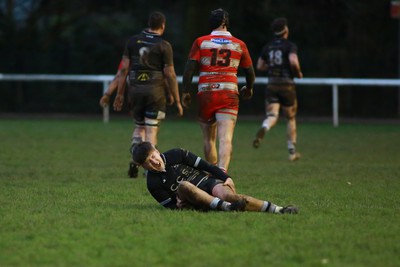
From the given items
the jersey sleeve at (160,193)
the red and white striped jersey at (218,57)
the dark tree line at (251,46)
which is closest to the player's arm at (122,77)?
the red and white striped jersey at (218,57)

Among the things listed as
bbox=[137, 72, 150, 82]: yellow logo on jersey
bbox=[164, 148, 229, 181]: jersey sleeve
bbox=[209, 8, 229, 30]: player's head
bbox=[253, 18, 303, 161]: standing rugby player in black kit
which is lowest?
bbox=[253, 18, 303, 161]: standing rugby player in black kit

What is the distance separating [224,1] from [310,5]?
347 cm

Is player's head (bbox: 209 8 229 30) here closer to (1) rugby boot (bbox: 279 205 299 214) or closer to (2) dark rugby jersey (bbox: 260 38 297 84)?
(1) rugby boot (bbox: 279 205 299 214)

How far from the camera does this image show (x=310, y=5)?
33.8 m

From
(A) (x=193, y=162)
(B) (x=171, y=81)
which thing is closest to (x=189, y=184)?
(A) (x=193, y=162)

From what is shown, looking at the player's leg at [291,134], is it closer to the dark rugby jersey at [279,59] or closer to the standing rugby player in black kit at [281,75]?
the standing rugby player in black kit at [281,75]

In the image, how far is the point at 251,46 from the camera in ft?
110

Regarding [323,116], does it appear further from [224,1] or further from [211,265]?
[211,265]

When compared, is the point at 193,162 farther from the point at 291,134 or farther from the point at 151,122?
the point at 291,134

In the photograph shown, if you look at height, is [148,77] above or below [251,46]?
above

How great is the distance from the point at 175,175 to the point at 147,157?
41 cm

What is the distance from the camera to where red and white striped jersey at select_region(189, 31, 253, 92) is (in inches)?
487

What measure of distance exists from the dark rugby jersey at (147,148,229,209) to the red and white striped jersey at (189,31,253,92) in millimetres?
2303

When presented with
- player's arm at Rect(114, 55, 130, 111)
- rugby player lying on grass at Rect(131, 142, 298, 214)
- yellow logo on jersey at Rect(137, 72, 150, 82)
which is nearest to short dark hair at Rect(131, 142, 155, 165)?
rugby player lying on grass at Rect(131, 142, 298, 214)
